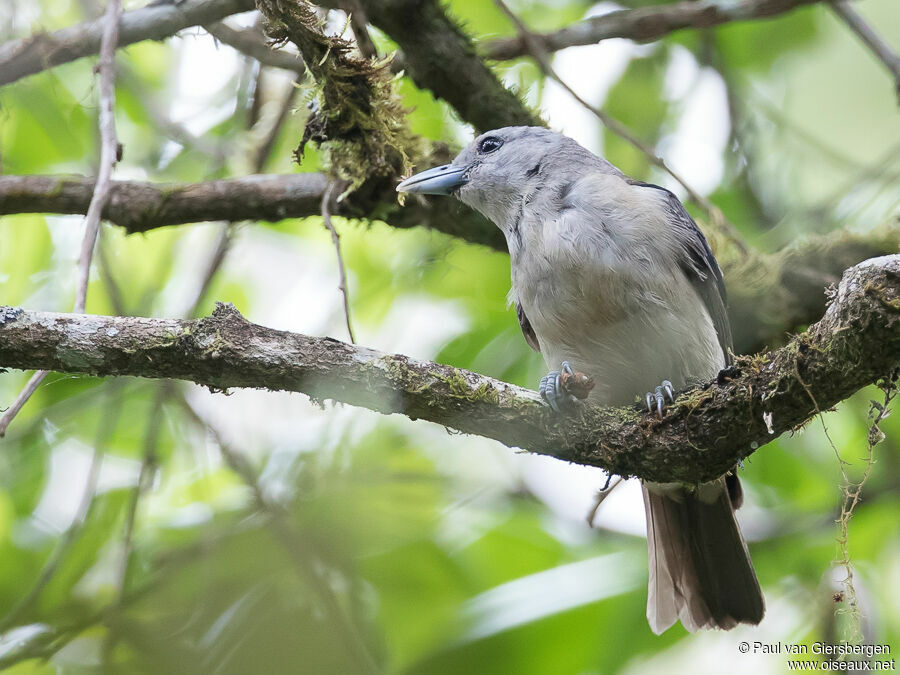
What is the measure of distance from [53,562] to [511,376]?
247 centimetres

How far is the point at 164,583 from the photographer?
116 inches

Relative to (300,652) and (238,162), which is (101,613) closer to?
(300,652)

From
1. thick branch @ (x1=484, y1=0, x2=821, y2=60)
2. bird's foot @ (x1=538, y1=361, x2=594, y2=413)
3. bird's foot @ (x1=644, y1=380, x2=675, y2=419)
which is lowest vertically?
bird's foot @ (x1=644, y1=380, x2=675, y2=419)

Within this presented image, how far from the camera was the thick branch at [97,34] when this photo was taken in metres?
3.90

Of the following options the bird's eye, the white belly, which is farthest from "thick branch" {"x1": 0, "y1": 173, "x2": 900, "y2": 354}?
the white belly

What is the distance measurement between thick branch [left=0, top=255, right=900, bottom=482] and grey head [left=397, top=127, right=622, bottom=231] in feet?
4.67

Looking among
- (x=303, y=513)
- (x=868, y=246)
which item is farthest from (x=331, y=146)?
(x=868, y=246)

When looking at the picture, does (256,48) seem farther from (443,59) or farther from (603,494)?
(603,494)

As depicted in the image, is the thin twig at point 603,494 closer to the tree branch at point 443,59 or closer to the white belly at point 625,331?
the white belly at point 625,331

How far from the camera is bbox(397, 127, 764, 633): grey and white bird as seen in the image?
3438mm

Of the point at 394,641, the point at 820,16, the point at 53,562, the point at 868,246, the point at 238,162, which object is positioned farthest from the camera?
the point at 820,16

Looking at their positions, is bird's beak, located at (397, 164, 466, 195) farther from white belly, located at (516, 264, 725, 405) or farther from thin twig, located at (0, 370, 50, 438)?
thin twig, located at (0, 370, 50, 438)

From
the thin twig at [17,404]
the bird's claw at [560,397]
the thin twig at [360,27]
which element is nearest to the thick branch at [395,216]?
the thin twig at [360,27]

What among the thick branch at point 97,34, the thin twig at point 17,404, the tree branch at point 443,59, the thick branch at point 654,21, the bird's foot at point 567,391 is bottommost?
the bird's foot at point 567,391
